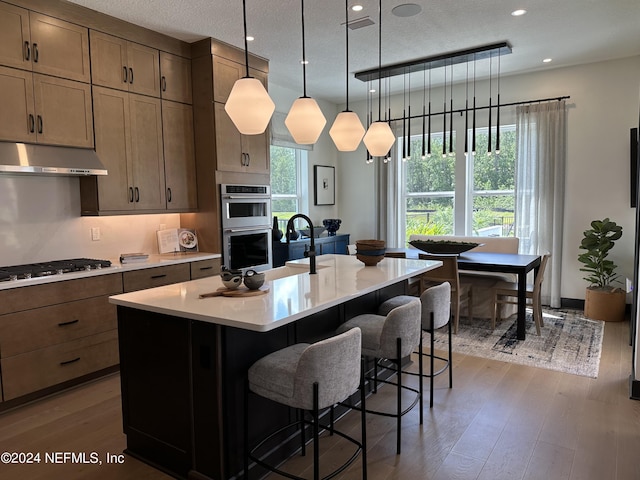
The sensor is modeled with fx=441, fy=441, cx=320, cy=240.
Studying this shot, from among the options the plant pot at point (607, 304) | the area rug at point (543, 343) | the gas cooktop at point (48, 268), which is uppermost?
the gas cooktop at point (48, 268)

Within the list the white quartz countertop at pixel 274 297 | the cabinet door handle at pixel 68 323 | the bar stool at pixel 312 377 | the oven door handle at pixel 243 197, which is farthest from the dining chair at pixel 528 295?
the cabinet door handle at pixel 68 323

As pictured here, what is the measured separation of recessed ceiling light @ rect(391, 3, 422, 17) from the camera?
356 cm

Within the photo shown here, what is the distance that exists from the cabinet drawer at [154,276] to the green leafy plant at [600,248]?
4.37 m

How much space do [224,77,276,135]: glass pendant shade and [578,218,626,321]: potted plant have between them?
4.30 meters

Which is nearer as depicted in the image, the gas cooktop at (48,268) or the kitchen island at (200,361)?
the kitchen island at (200,361)

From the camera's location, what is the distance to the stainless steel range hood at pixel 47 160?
122 inches

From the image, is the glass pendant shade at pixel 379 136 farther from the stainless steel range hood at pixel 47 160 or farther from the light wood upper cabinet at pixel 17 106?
the light wood upper cabinet at pixel 17 106

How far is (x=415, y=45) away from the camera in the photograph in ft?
15.0

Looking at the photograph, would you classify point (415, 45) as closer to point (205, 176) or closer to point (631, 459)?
point (205, 176)

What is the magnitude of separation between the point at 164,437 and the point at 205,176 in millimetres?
2783

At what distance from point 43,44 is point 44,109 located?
0.48 metres

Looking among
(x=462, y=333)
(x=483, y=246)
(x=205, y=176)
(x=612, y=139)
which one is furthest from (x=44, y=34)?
(x=612, y=139)

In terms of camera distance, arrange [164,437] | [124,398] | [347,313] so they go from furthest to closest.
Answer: [347,313] → [124,398] → [164,437]

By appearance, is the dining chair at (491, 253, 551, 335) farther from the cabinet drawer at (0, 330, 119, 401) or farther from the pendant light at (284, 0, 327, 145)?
the cabinet drawer at (0, 330, 119, 401)
